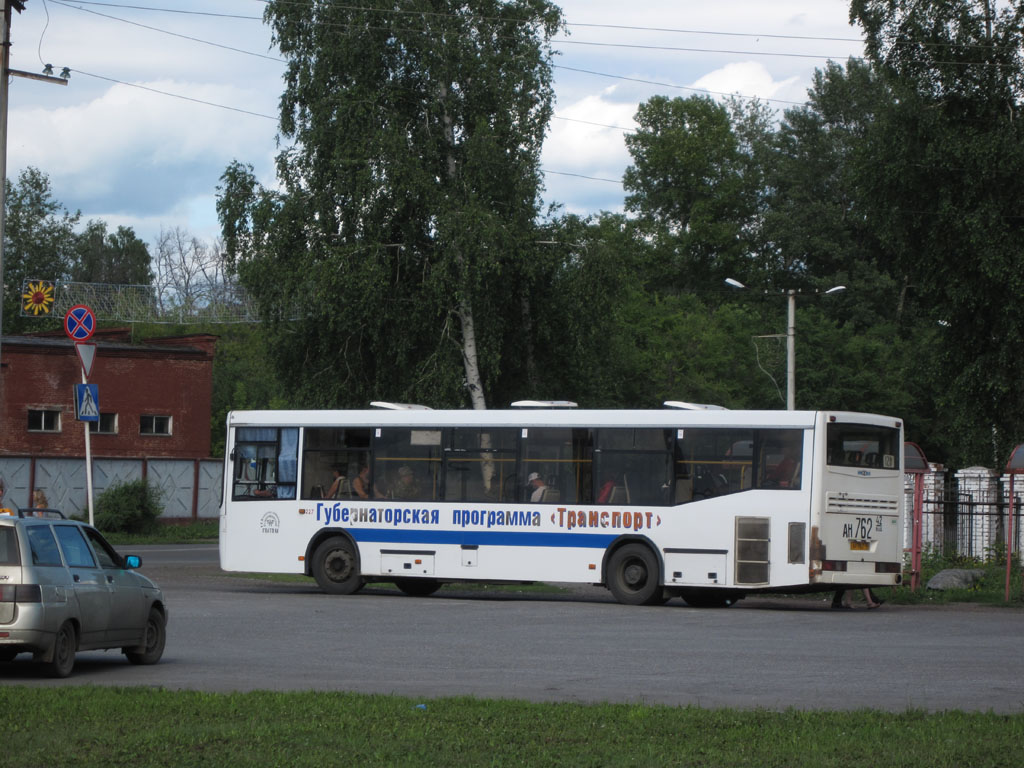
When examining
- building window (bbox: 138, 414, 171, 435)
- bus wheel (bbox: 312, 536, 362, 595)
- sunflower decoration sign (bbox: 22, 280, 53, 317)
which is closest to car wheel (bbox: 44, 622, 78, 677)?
bus wheel (bbox: 312, 536, 362, 595)

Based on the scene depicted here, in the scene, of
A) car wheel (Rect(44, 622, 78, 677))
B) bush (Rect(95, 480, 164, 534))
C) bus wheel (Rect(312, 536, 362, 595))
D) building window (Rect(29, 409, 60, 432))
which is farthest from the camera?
building window (Rect(29, 409, 60, 432))

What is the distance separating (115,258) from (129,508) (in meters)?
86.7

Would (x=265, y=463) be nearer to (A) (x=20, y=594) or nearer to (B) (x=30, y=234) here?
(A) (x=20, y=594)

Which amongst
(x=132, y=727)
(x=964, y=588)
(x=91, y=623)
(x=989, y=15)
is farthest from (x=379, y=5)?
(x=132, y=727)

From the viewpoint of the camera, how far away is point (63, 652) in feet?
41.2

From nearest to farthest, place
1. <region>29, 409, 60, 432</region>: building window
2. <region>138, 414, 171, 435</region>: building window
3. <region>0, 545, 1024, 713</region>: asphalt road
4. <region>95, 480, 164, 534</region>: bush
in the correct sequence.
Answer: <region>0, 545, 1024, 713</region>: asphalt road → <region>95, 480, 164, 534</region>: bush → <region>29, 409, 60, 432</region>: building window → <region>138, 414, 171, 435</region>: building window

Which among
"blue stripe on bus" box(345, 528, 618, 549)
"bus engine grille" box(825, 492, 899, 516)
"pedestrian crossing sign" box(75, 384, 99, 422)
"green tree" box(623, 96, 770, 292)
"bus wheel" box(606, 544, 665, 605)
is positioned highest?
"green tree" box(623, 96, 770, 292)

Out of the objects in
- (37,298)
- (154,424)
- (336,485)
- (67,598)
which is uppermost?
(37,298)

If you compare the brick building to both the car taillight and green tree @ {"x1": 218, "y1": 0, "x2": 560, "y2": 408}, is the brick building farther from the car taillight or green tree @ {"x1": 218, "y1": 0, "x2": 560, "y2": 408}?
the car taillight

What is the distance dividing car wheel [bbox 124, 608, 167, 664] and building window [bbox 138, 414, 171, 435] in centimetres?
4156

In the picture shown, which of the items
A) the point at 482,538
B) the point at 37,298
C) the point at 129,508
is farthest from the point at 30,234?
the point at 482,538

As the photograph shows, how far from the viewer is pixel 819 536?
854 inches

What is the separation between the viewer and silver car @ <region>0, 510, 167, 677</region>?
12258 millimetres

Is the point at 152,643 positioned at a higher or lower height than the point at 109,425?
lower
